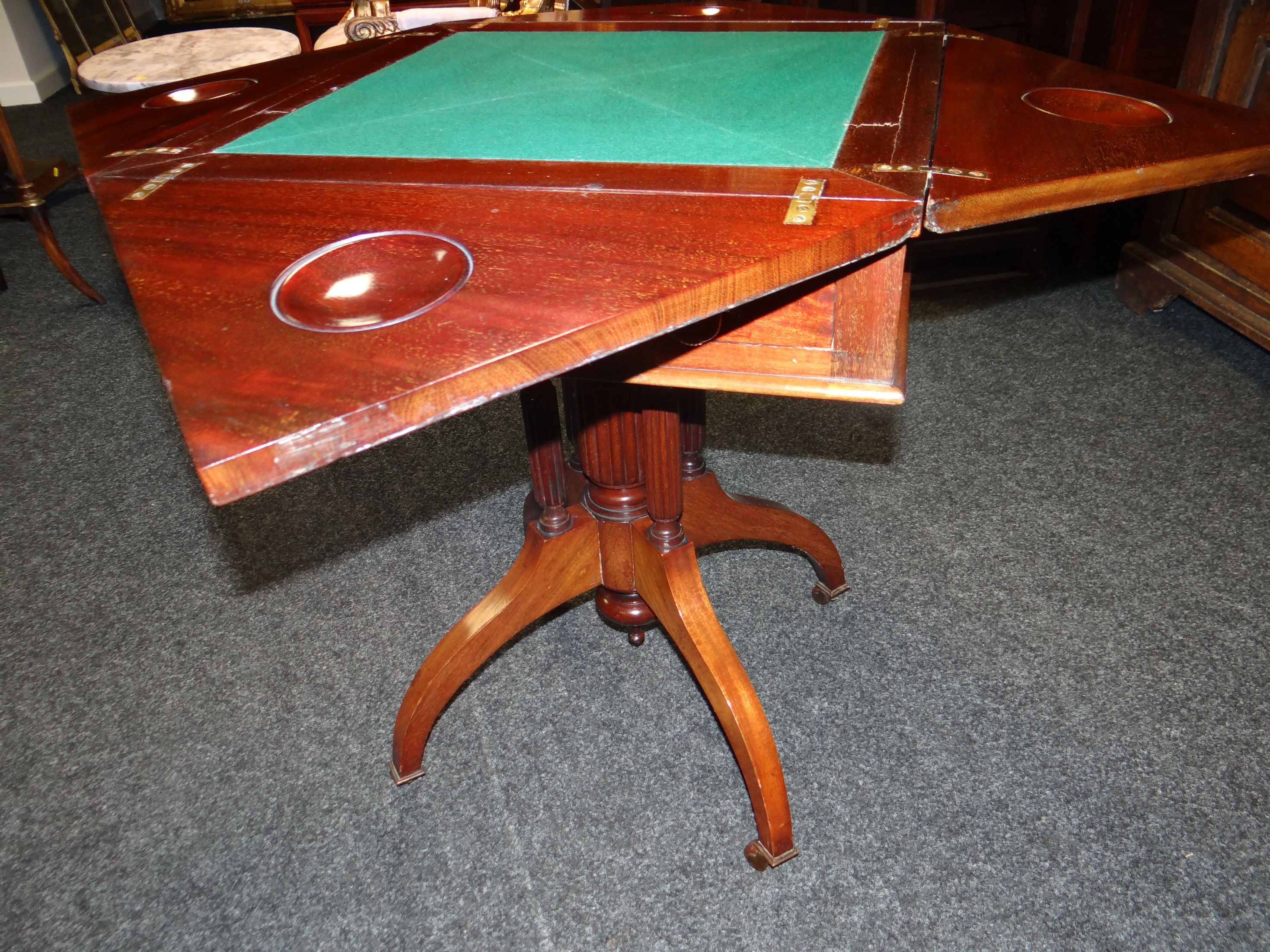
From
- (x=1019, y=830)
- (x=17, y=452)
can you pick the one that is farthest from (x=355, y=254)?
(x=17, y=452)

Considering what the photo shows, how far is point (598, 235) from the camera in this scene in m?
0.81

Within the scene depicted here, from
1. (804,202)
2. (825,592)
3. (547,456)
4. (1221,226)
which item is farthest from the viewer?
(1221,226)

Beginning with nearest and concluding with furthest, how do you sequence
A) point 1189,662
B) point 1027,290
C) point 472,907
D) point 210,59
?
point 472,907 → point 1189,662 → point 210,59 → point 1027,290

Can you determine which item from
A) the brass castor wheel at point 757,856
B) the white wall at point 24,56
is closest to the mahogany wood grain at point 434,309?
the brass castor wheel at point 757,856

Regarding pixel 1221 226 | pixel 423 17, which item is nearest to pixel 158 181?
pixel 423 17

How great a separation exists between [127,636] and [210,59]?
55.0 inches

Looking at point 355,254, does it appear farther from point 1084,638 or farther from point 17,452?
point 17,452

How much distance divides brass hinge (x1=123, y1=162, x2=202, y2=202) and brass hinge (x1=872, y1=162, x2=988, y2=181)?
76cm

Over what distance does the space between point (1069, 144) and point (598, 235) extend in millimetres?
529

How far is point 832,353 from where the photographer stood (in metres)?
0.92

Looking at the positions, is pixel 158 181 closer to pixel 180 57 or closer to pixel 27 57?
pixel 180 57

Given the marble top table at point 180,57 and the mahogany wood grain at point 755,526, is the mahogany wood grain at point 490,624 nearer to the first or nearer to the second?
the mahogany wood grain at point 755,526

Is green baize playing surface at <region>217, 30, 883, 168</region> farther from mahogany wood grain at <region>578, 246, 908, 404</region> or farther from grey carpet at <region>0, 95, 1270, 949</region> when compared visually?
grey carpet at <region>0, 95, 1270, 949</region>

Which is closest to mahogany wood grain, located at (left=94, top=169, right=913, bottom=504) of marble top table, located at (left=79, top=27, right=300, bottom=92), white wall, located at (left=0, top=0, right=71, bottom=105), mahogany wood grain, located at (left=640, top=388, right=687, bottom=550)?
mahogany wood grain, located at (left=640, top=388, right=687, bottom=550)
